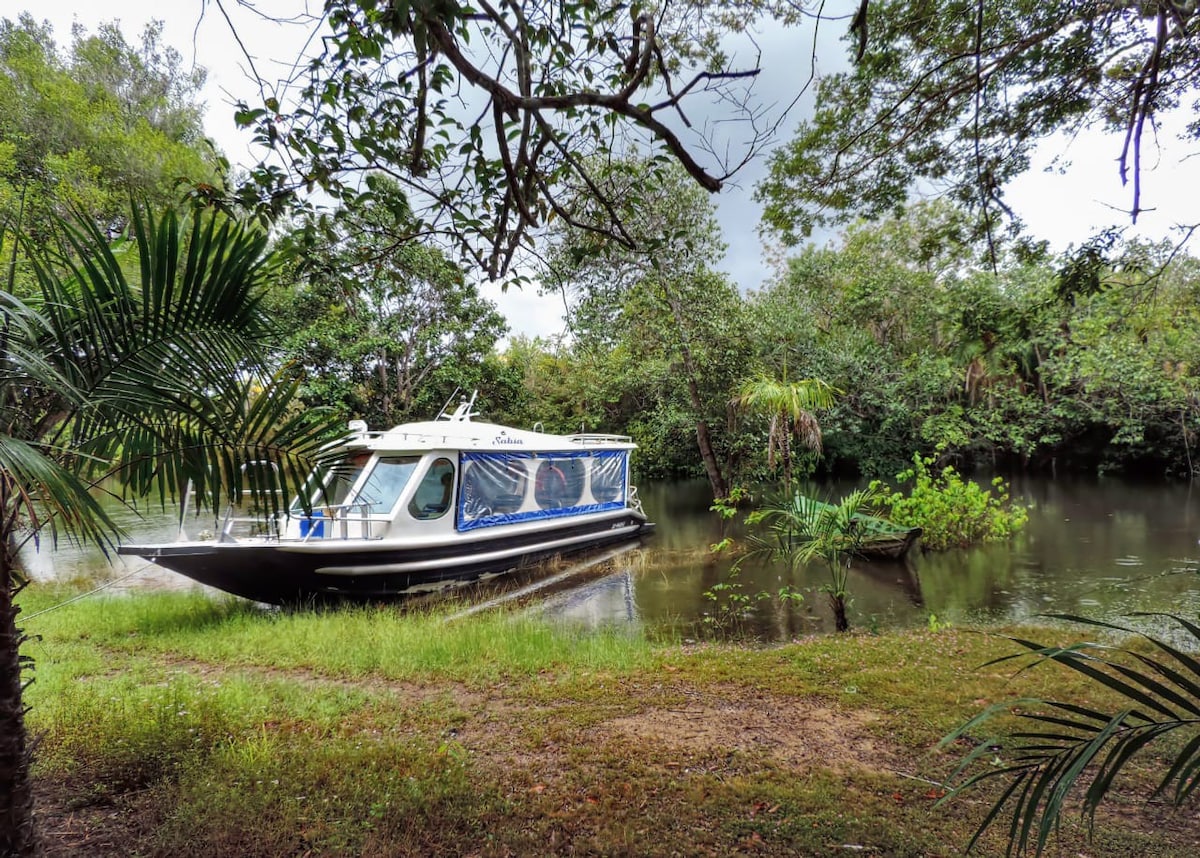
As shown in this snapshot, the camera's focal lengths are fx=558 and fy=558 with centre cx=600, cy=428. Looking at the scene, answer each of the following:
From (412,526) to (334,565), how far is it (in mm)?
1071

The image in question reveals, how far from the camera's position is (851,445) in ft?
64.7

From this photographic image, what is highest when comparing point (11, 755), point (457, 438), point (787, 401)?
point (787, 401)

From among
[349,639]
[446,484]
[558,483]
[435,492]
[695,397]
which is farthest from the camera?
[695,397]

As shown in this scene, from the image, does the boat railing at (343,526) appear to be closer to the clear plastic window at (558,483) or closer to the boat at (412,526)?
the boat at (412,526)

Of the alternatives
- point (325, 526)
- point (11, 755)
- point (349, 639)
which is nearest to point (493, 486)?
point (325, 526)

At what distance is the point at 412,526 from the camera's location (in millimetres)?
7535

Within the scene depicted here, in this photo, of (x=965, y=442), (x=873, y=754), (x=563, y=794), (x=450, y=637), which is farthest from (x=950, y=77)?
(x=965, y=442)

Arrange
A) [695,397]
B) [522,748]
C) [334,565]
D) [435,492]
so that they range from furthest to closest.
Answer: [695,397], [435,492], [334,565], [522,748]

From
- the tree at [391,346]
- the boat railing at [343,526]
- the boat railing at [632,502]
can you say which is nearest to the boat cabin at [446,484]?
the boat railing at [343,526]

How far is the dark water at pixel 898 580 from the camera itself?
6.42 metres

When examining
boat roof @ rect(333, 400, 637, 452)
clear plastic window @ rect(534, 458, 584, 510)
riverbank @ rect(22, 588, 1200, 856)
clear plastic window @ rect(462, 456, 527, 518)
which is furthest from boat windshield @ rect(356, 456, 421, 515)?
riverbank @ rect(22, 588, 1200, 856)

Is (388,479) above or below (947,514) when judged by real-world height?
above

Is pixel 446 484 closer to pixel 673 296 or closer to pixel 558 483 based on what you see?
pixel 558 483

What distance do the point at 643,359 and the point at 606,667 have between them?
411 inches
